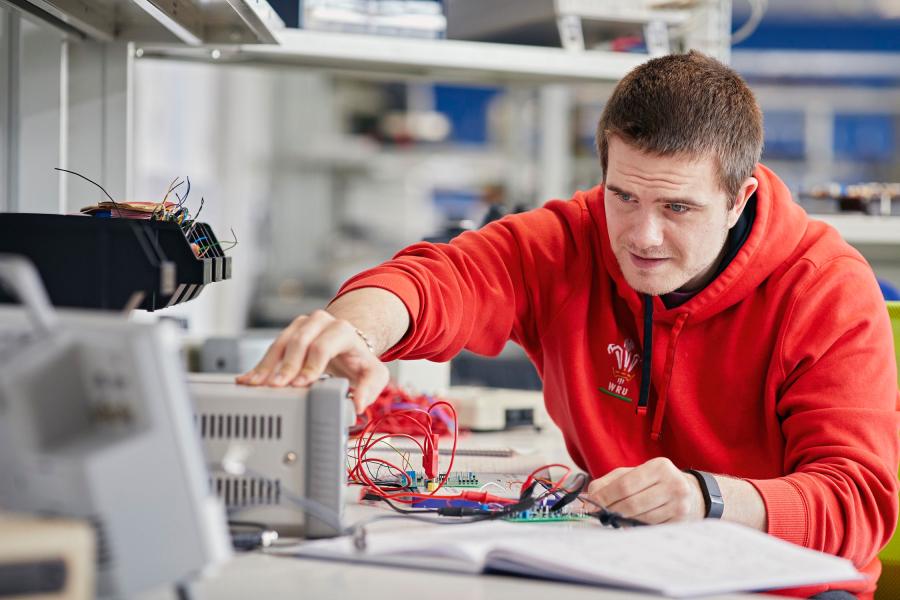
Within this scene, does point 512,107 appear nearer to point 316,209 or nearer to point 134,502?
point 316,209

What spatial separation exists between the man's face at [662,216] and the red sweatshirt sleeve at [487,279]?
213mm

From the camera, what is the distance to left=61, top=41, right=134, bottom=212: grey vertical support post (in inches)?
80.5

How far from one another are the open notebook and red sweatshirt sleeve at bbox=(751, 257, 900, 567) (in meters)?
0.27

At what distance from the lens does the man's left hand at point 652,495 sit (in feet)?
4.00

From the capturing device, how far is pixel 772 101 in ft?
23.3

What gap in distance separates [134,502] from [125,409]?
0.07 m

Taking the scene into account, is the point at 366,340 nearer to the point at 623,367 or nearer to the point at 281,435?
the point at 281,435

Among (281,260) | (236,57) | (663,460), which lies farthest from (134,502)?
(281,260)

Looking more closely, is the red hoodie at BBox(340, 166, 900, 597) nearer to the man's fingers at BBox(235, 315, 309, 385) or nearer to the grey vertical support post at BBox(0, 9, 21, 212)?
the man's fingers at BBox(235, 315, 309, 385)

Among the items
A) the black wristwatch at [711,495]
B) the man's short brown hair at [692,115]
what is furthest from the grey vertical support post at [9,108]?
the black wristwatch at [711,495]

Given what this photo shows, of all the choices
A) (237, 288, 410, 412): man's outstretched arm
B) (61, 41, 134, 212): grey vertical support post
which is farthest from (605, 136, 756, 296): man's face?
(61, 41, 134, 212): grey vertical support post

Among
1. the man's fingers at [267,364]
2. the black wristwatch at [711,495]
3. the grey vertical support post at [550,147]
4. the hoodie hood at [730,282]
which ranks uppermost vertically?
the grey vertical support post at [550,147]

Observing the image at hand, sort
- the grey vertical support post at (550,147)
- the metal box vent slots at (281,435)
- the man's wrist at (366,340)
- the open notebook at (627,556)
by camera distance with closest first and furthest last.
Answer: the open notebook at (627,556), the metal box vent slots at (281,435), the man's wrist at (366,340), the grey vertical support post at (550,147)

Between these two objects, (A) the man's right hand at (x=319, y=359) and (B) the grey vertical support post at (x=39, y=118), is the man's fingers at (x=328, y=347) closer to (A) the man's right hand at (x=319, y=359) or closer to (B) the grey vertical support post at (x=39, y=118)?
(A) the man's right hand at (x=319, y=359)
